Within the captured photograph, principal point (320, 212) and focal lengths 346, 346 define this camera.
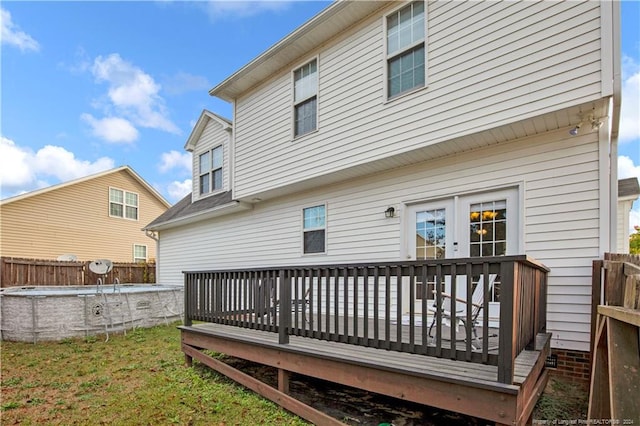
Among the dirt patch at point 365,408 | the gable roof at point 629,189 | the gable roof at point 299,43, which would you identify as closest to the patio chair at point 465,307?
the dirt patch at point 365,408

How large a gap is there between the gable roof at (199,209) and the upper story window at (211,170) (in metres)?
0.38

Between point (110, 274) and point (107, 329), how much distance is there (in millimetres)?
7043

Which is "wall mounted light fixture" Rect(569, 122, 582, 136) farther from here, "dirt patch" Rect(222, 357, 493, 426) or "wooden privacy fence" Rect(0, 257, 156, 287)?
"wooden privacy fence" Rect(0, 257, 156, 287)

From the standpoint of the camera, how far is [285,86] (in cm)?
764

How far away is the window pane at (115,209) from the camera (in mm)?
17797

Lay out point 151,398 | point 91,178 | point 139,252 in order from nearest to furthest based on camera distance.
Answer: point 151,398, point 91,178, point 139,252

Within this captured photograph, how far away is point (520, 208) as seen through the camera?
4.86 meters

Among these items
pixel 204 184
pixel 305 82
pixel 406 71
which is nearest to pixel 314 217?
pixel 305 82

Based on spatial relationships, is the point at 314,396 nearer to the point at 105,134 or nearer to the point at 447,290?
the point at 447,290

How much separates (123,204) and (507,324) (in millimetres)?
19872

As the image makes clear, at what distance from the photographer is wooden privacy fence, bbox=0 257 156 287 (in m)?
11.0

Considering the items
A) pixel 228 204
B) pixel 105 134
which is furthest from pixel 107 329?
pixel 105 134

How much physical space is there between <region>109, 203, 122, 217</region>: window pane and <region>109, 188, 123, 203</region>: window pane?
0.73 feet

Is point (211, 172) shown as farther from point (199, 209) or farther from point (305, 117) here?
point (305, 117)
